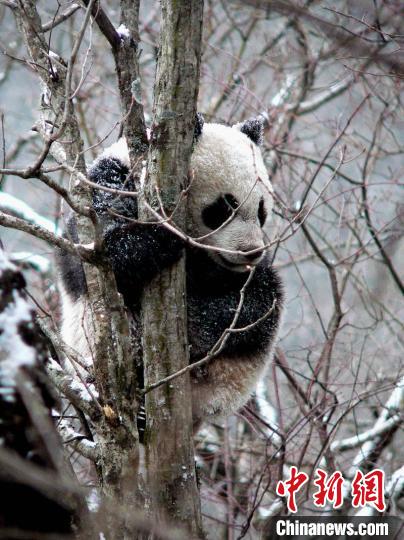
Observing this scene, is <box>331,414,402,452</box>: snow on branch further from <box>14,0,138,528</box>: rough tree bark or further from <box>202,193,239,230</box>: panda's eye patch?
<box>14,0,138,528</box>: rough tree bark

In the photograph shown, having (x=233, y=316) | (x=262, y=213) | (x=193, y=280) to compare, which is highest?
(x=262, y=213)

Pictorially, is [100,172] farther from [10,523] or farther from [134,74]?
[10,523]

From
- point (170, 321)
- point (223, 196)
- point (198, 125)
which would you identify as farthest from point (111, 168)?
point (170, 321)

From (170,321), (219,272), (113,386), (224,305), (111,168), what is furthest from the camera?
(219,272)

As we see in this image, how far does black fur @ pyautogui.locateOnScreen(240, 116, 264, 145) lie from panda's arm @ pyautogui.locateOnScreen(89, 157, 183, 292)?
0.87 meters

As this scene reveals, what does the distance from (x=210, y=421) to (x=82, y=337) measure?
3.06 ft

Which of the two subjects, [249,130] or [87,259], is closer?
[87,259]

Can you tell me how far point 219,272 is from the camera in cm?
432

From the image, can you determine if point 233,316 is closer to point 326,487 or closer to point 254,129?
point 254,129

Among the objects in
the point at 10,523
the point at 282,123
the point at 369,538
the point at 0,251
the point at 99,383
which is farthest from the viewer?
the point at 282,123

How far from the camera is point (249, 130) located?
4527 mm

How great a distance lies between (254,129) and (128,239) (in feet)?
4.25

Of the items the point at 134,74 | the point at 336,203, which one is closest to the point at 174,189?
the point at 134,74

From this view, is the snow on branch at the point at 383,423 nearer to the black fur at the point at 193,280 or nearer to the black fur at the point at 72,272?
the black fur at the point at 193,280
